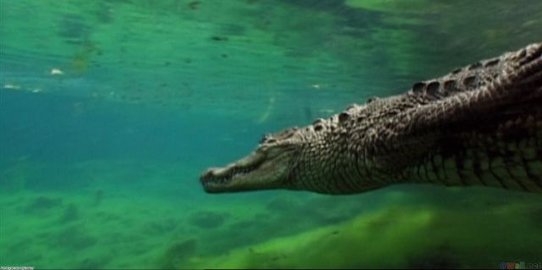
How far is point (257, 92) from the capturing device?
32.1 metres

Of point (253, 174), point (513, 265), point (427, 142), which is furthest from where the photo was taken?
point (253, 174)

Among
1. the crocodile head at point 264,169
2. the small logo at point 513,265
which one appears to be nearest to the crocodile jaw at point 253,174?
the crocodile head at point 264,169

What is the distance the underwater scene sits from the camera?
384cm

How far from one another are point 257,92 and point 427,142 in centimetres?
2919

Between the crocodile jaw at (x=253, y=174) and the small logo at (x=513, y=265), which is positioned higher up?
the crocodile jaw at (x=253, y=174)

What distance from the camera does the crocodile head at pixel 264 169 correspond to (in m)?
4.18

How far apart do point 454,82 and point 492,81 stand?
388 millimetres

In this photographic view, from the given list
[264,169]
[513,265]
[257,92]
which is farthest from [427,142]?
[257,92]

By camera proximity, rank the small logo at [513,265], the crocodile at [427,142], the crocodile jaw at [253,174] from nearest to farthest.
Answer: the crocodile at [427,142] < the small logo at [513,265] < the crocodile jaw at [253,174]

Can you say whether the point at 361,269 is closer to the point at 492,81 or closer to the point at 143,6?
the point at 492,81

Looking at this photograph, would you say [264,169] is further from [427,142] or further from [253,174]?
[427,142]

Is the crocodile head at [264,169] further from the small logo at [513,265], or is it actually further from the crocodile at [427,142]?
the small logo at [513,265]

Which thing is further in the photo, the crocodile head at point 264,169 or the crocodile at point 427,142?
the crocodile head at point 264,169

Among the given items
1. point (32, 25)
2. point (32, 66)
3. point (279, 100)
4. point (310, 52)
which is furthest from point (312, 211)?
point (279, 100)
